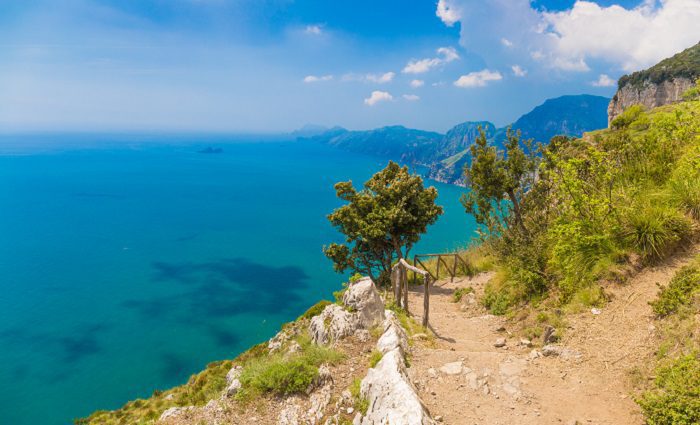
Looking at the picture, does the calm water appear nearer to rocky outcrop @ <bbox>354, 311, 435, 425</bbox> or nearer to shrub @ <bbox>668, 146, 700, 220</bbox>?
shrub @ <bbox>668, 146, 700, 220</bbox>

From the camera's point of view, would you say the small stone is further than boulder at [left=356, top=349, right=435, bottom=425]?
Yes

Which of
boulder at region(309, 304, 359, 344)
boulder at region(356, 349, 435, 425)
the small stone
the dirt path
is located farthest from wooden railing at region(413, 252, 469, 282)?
boulder at region(356, 349, 435, 425)

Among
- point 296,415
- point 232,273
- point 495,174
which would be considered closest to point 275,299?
point 232,273

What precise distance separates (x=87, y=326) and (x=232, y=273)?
75.0 ft

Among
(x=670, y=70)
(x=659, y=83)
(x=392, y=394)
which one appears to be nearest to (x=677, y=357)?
(x=392, y=394)

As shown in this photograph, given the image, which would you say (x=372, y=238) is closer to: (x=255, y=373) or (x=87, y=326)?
(x=255, y=373)

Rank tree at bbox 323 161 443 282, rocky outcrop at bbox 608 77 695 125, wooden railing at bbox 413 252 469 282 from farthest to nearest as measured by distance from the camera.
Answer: rocky outcrop at bbox 608 77 695 125, tree at bbox 323 161 443 282, wooden railing at bbox 413 252 469 282

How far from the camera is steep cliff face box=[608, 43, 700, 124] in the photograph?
330 ft

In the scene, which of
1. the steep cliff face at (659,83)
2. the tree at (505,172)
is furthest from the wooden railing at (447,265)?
the steep cliff face at (659,83)

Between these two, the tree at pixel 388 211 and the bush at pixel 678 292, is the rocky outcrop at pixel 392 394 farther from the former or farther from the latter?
the tree at pixel 388 211

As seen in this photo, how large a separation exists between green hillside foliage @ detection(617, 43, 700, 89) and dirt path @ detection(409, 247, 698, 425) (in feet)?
407

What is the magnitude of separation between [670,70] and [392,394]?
14602cm

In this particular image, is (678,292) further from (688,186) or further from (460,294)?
(460,294)

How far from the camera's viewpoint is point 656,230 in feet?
26.4
